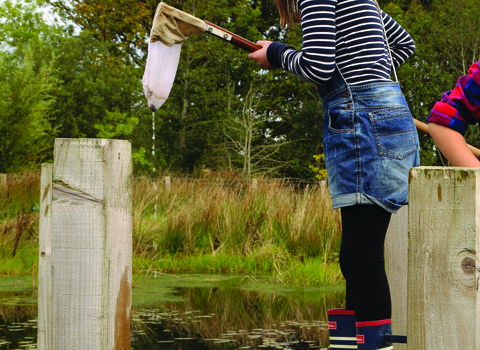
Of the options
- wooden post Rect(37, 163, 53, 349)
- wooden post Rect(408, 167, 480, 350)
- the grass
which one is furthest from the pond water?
wooden post Rect(408, 167, 480, 350)

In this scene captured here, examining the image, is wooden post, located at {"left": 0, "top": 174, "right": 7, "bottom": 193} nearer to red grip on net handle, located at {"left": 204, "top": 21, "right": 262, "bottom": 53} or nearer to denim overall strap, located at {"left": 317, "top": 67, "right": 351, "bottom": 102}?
red grip on net handle, located at {"left": 204, "top": 21, "right": 262, "bottom": 53}

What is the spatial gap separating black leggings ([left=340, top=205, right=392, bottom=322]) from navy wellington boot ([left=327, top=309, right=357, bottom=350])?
5.7 inches

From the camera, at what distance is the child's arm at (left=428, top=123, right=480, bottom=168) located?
1.58 meters

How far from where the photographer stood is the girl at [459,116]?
1.57m

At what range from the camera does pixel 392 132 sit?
1797 mm

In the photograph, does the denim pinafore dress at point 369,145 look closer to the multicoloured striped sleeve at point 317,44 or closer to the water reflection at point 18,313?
the multicoloured striped sleeve at point 317,44

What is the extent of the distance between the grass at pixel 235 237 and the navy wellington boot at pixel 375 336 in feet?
12.8

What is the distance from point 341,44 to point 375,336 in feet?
2.96

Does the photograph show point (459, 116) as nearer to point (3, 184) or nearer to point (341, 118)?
point (341, 118)

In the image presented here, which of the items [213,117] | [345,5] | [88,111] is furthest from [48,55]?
[345,5]

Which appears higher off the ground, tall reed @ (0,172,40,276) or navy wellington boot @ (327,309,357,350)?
tall reed @ (0,172,40,276)

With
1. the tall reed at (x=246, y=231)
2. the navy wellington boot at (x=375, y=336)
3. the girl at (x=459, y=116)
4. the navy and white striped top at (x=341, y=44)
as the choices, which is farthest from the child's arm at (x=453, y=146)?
Answer: the tall reed at (x=246, y=231)

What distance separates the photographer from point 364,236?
1.77m

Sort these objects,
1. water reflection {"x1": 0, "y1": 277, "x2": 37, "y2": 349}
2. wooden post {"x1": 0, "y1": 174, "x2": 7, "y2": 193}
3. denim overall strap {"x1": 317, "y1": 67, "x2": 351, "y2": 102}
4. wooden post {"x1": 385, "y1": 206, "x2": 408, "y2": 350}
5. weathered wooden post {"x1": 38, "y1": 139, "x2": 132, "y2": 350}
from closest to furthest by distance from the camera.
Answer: weathered wooden post {"x1": 38, "y1": 139, "x2": 132, "y2": 350}
denim overall strap {"x1": 317, "y1": 67, "x2": 351, "y2": 102}
wooden post {"x1": 385, "y1": 206, "x2": 408, "y2": 350}
water reflection {"x1": 0, "y1": 277, "x2": 37, "y2": 349}
wooden post {"x1": 0, "y1": 174, "x2": 7, "y2": 193}
